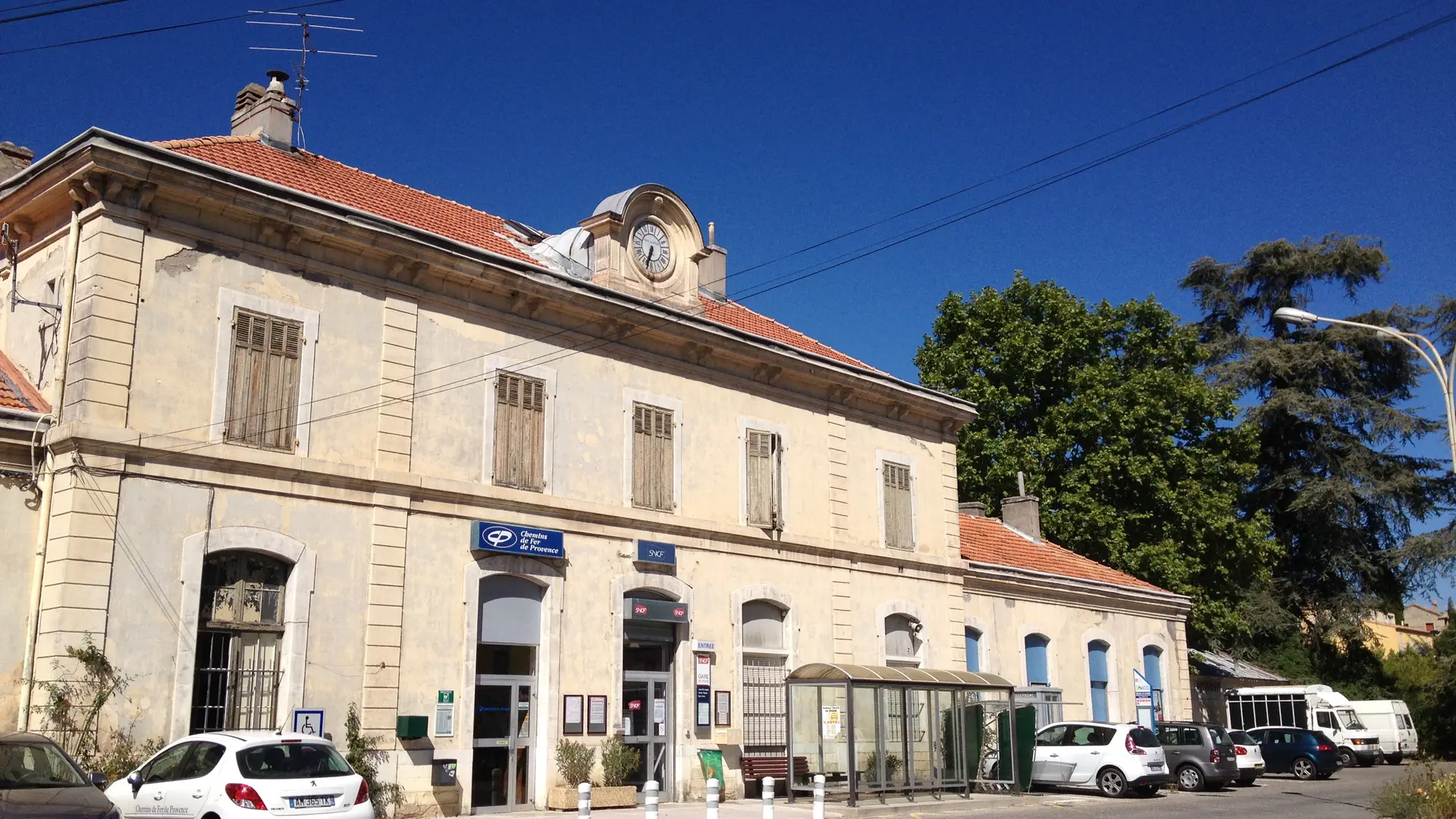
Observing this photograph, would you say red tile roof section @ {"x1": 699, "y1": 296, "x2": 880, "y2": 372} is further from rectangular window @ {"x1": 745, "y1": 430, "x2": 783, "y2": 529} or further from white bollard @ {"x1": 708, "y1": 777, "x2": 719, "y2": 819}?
white bollard @ {"x1": 708, "y1": 777, "x2": 719, "y2": 819}

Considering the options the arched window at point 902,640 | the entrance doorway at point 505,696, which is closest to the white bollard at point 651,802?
the entrance doorway at point 505,696

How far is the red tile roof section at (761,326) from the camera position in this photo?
24.0 meters

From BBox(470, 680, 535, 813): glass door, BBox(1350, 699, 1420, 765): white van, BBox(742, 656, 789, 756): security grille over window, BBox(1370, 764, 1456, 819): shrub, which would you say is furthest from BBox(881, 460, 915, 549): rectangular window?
BBox(1350, 699, 1420, 765): white van

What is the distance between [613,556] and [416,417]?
406cm

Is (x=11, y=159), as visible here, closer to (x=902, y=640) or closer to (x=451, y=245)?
(x=451, y=245)

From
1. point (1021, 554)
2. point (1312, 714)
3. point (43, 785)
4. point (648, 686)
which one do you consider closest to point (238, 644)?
point (43, 785)

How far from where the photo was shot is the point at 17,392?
14992 mm

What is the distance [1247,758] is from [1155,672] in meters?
5.57

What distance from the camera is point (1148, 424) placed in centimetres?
3775

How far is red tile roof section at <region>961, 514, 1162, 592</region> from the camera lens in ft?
95.7

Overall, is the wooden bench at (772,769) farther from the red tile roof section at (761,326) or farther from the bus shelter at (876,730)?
the red tile roof section at (761,326)

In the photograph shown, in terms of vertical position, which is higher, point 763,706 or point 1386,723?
point 763,706

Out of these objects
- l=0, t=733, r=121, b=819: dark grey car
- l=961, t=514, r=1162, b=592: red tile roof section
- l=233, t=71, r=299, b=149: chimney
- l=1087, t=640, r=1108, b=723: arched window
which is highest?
l=233, t=71, r=299, b=149: chimney

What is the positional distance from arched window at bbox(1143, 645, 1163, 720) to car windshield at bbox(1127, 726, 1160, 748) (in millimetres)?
8644
